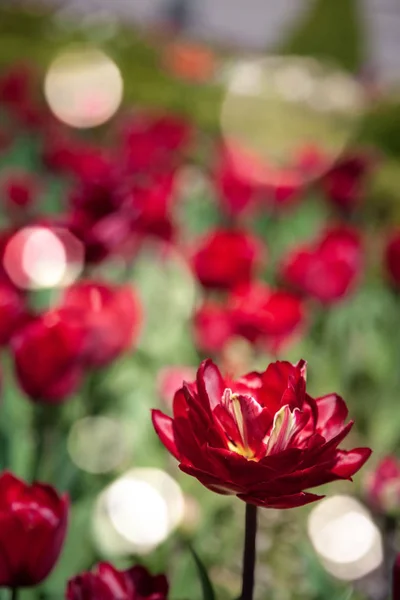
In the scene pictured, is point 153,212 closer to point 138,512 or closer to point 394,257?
point 394,257

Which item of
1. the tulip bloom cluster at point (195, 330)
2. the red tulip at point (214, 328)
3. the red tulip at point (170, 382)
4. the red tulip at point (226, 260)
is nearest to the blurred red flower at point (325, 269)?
the tulip bloom cluster at point (195, 330)

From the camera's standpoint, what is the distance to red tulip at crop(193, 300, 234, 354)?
1282mm

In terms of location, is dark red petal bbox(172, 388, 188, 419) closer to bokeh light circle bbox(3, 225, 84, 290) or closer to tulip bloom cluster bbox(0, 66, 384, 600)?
tulip bloom cluster bbox(0, 66, 384, 600)

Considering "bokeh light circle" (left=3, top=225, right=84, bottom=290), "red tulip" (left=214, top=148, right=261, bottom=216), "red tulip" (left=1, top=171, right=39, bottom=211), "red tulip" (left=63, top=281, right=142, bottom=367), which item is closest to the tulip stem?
"red tulip" (left=63, top=281, right=142, bottom=367)

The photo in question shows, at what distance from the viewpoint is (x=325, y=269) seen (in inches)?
58.7

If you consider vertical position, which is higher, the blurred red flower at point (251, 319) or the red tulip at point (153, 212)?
the red tulip at point (153, 212)

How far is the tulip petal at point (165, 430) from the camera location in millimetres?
558

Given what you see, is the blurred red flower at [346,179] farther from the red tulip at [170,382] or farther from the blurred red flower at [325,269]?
the red tulip at [170,382]

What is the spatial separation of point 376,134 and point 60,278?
2.64 meters

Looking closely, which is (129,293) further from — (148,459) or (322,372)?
(322,372)

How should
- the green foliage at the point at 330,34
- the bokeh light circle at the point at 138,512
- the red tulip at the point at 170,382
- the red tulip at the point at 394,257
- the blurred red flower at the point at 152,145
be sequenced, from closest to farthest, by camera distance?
the bokeh light circle at the point at 138,512 → the red tulip at the point at 170,382 → the red tulip at the point at 394,257 → the blurred red flower at the point at 152,145 → the green foliage at the point at 330,34

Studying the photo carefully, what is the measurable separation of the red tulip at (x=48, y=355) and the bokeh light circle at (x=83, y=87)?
111 inches

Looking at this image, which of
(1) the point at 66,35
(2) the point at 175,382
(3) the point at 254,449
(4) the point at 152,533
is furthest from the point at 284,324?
(1) the point at 66,35

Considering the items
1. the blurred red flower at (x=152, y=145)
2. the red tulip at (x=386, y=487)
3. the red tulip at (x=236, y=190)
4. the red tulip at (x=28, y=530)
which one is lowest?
the red tulip at (x=386, y=487)
